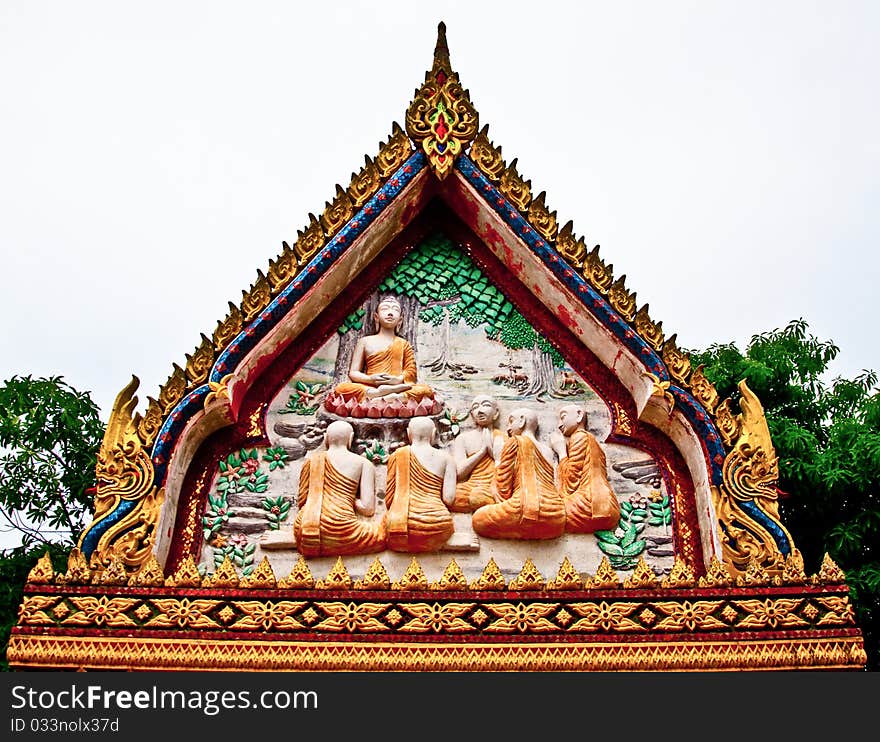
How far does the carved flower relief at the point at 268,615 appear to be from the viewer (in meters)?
6.66

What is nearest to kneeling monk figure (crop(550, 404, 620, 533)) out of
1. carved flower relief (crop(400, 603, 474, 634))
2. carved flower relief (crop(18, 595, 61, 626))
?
carved flower relief (crop(400, 603, 474, 634))

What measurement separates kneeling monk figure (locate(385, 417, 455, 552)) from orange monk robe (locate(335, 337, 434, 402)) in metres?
0.28

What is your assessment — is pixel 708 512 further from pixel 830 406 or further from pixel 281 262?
pixel 830 406

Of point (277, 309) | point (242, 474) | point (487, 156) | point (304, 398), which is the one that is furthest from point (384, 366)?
point (487, 156)

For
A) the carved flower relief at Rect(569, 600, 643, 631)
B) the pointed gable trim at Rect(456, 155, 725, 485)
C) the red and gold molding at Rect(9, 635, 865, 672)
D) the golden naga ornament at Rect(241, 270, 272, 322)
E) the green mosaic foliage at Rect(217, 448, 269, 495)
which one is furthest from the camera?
the golden naga ornament at Rect(241, 270, 272, 322)

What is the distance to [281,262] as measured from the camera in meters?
8.20

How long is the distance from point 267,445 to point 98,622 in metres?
1.72

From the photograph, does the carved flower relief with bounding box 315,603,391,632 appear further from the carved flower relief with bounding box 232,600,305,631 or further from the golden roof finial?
the golden roof finial

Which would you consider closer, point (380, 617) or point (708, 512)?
point (380, 617)

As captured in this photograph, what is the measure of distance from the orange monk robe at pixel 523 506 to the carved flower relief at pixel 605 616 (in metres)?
0.71

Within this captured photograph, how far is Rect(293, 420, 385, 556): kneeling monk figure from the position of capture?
7.23m

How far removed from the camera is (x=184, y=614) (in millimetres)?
6691

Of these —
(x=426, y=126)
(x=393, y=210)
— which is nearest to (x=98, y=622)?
(x=393, y=210)

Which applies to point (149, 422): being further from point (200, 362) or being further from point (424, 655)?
point (424, 655)
